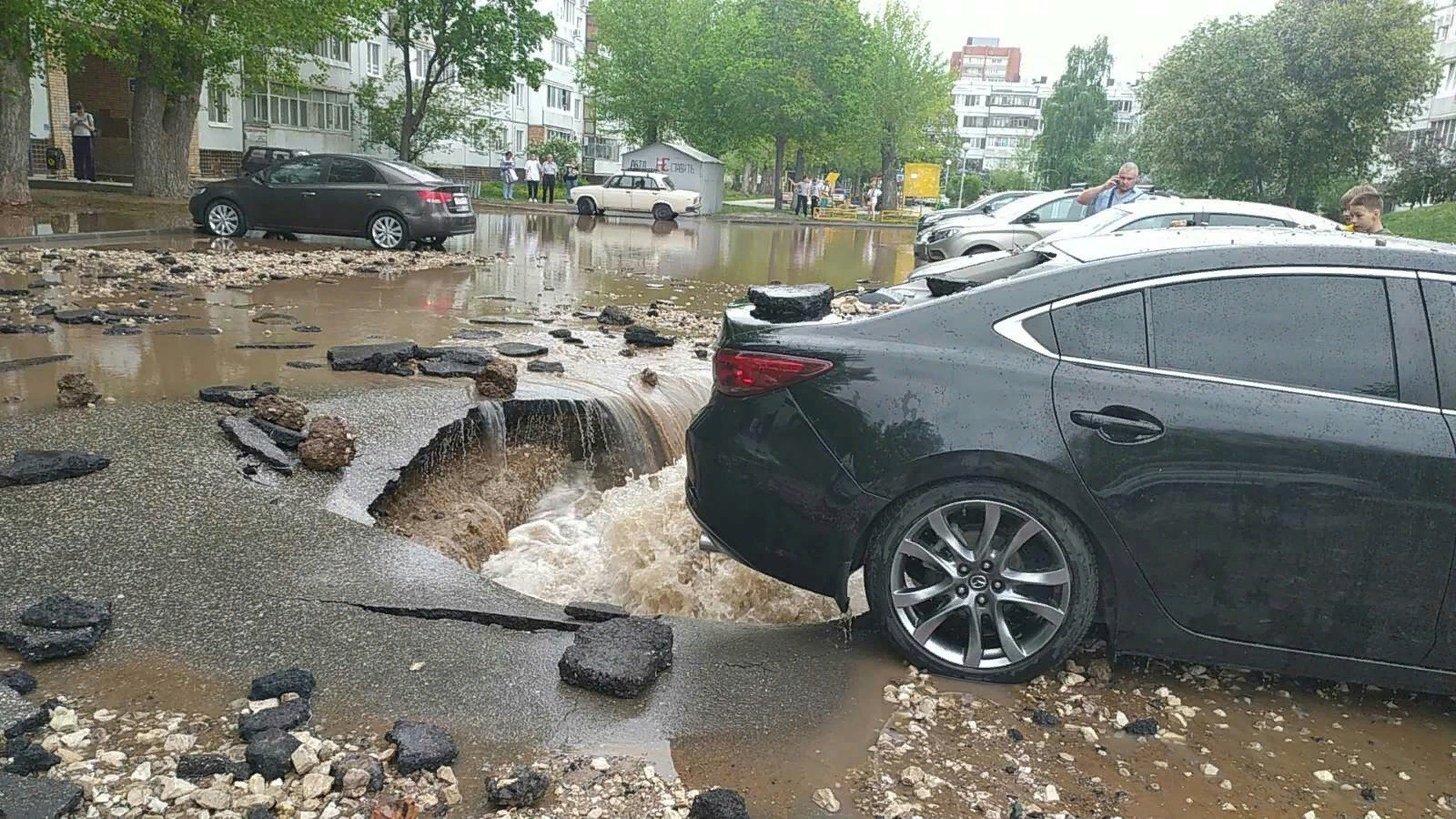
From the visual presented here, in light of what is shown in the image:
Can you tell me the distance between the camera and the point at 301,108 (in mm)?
43344

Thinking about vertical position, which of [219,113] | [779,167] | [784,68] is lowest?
[779,167]

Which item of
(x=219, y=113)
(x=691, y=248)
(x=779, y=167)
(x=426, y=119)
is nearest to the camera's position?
(x=691, y=248)

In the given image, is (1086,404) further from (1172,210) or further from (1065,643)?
(1172,210)

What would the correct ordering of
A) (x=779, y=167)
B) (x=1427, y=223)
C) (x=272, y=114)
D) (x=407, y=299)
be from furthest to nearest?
(x=779, y=167)
(x=272, y=114)
(x=1427, y=223)
(x=407, y=299)

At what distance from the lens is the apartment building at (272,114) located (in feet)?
104

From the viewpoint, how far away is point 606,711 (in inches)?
139

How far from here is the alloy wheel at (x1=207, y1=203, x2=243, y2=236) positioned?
18.2 metres

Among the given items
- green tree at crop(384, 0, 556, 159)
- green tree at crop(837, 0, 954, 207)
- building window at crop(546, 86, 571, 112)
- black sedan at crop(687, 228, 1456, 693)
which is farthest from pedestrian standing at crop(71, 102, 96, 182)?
green tree at crop(837, 0, 954, 207)

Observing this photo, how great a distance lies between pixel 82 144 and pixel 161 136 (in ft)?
22.2

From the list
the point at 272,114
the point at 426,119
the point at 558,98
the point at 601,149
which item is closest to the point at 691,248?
the point at 426,119

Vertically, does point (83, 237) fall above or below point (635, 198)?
below

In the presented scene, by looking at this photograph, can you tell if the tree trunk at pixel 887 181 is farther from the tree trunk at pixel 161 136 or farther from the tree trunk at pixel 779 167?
the tree trunk at pixel 161 136

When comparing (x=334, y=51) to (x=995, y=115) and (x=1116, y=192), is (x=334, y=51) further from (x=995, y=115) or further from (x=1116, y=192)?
(x=995, y=115)

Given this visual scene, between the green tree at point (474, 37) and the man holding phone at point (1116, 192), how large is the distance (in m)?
30.6
